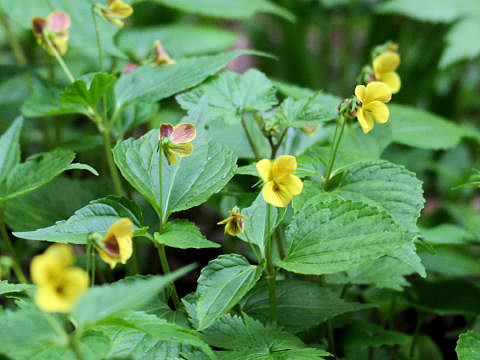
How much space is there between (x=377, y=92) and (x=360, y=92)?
0.03 meters

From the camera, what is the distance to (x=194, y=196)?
1.07 meters

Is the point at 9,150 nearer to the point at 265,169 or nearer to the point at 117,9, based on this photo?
the point at 117,9

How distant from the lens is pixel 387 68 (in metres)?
1.32

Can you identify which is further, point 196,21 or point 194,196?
point 196,21

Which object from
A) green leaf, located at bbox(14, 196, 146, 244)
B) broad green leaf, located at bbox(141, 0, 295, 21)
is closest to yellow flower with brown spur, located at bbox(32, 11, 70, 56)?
green leaf, located at bbox(14, 196, 146, 244)

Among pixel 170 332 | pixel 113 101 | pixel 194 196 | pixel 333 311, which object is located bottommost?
pixel 333 311

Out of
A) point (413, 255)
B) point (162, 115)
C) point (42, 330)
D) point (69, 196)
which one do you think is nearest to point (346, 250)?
point (413, 255)

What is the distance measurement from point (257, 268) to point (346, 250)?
0.17 meters

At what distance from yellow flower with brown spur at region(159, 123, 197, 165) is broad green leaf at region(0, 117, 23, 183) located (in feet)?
1.54

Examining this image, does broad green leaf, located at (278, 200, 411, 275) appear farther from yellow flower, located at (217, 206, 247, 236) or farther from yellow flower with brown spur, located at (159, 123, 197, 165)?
yellow flower with brown spur, located at (159, 123, 197, 165)

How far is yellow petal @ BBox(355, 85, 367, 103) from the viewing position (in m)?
1.00

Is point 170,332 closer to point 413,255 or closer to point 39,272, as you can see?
point 39,272

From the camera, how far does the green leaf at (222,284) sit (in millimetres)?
889

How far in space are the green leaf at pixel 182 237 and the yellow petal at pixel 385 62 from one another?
624 mm
